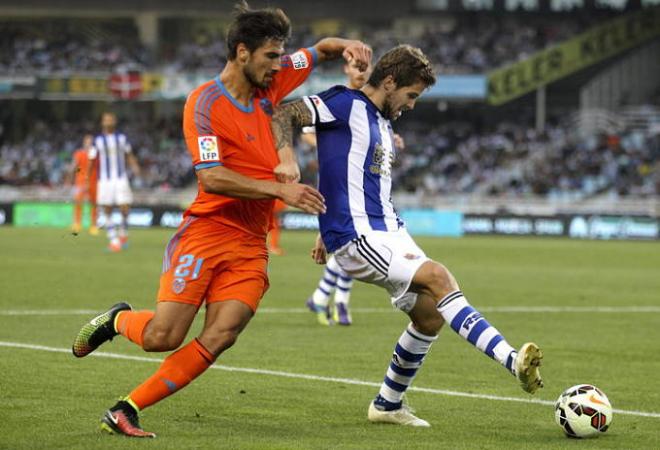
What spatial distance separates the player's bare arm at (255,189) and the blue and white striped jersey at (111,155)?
19.4 metres

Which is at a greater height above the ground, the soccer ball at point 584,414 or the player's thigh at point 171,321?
the player's thigh at point 171,321

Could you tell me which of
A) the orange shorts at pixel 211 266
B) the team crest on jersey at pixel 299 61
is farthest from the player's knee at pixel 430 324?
the team crest on jersey at pixel 299 61

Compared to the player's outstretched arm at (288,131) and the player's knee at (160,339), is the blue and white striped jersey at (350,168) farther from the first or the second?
the player's knee at (160,339)

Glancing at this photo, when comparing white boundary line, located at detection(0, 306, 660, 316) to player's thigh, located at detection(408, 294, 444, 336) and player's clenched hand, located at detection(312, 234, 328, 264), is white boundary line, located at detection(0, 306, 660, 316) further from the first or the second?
player's thigh, located at detection(408, 294, 444, 336)

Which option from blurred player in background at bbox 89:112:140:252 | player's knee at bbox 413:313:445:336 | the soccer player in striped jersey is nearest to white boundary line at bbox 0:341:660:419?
the soccer player in striped jersey

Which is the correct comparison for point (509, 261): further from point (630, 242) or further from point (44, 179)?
point (44, 179)

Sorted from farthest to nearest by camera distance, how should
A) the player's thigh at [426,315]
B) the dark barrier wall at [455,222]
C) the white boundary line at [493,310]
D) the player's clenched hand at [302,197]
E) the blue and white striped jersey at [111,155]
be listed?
1. the dark barrier wall at [455,222]
2. the blue and white striped jersey at [111,155]
3. the white boundary line at [493,310]
4. the player's thigh at [426,315]
5. the player's clenched hand at [302,197]

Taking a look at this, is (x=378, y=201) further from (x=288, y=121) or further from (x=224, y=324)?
(x=224, y=324)

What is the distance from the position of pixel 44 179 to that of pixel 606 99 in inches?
901

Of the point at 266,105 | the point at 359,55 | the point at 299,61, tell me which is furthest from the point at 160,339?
the point at 359,55

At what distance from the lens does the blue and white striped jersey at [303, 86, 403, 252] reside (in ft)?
24.7

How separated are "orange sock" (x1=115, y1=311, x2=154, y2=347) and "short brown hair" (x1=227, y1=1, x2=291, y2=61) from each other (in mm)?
1527

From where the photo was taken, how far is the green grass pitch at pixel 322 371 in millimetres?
7250

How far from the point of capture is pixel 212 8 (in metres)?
57.8
